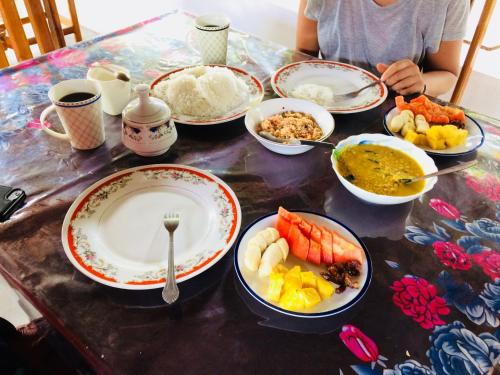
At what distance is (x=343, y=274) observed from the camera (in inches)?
28.1

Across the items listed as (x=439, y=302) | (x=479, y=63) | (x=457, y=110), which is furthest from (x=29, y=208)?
(x=479, y=63)

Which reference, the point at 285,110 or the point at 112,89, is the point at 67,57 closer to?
the point at 112,89

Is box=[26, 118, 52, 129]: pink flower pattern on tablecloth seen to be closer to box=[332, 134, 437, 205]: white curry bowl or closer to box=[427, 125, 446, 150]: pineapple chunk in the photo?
box=[332, 134, 437, 205]: white curry bowl

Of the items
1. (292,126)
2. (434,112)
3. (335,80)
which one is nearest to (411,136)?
(434,112)

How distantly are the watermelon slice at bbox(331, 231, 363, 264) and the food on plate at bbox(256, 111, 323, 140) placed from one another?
394 millimetres

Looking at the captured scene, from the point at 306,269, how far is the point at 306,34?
1363 mm

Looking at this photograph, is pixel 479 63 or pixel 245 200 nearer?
pixel 245 200

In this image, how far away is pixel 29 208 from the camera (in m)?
0.88

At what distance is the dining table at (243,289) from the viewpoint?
2.09ft

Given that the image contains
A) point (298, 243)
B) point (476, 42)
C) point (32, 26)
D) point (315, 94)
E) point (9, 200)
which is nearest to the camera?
point (298, 243)

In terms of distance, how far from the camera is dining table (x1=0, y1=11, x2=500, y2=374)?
0.64 metres

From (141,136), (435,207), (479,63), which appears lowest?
(479,63)

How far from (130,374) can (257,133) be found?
0.68 m

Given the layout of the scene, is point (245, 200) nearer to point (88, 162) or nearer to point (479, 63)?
point (88, 162)
